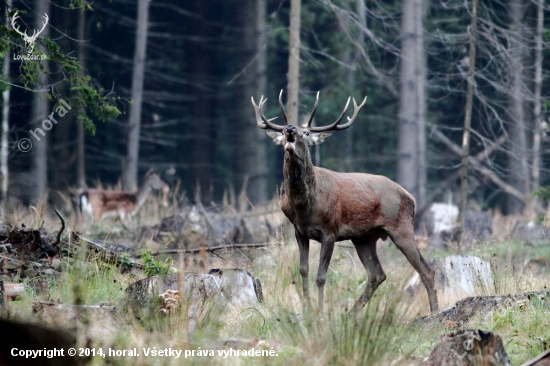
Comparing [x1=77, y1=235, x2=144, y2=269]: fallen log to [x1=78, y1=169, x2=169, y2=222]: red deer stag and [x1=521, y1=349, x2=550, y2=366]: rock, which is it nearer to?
[x1=521, y1=349, x2=550, y2=366]: rock

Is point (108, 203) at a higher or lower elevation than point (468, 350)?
lower

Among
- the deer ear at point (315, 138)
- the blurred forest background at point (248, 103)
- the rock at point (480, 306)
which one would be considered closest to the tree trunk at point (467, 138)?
the deer ear at point (315, 138)

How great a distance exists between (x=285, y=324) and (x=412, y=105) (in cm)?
2091

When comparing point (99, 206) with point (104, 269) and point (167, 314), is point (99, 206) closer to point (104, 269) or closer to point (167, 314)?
point (104, 269)

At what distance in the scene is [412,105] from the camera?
26594mm

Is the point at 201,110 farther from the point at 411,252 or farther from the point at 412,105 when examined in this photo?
the point at 411,252

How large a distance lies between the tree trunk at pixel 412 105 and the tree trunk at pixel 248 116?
522 cm

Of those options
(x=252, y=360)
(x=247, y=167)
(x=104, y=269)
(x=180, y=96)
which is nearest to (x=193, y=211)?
(x=104, y=269)

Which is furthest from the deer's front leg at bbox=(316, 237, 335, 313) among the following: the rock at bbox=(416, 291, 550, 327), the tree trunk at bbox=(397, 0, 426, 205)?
the tree trunk at bbox=(397, 0, 426, 205)

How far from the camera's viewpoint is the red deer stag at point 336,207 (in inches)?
359

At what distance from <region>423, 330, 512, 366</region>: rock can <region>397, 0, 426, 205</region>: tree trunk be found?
63.8 feet

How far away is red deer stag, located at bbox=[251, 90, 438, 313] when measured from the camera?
9109mm

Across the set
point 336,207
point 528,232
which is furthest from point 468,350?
point 528,232

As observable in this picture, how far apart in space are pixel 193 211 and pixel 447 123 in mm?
18406
